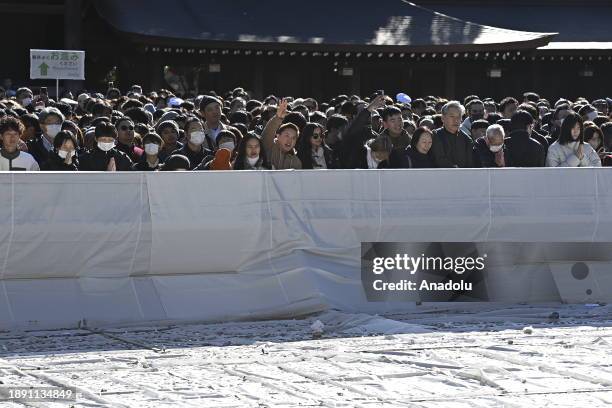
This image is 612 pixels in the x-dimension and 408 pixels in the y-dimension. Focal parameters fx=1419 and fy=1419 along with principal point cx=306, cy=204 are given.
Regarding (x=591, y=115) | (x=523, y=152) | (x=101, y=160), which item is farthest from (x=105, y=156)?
(x=591, y=115)

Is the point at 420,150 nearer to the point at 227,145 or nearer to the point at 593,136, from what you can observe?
the point at 227,145

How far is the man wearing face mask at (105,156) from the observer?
453 inches

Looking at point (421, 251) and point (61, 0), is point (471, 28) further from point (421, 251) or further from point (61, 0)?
point (421, 251)

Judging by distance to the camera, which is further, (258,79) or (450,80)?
(450,80)

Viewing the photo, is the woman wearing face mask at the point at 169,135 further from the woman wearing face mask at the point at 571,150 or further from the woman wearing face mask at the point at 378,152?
the woman wearing face mask at the point at 571,150

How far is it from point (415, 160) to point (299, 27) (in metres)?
18.8

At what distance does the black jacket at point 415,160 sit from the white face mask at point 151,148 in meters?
2.10

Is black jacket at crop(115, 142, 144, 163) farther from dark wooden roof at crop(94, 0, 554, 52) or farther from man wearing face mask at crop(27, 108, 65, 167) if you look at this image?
dark wooden roof at crop(94, 0, 554, 52)

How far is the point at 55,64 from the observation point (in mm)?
20703

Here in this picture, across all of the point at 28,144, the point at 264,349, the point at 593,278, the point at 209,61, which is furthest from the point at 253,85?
the point at 264,349

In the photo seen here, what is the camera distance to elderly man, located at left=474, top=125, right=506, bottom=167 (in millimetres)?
12695

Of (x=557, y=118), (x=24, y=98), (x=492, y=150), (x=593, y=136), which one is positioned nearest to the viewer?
(x=492, y=150)

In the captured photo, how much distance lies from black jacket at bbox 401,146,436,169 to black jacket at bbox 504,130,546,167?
918 millimetres

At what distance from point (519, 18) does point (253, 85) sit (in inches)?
304
